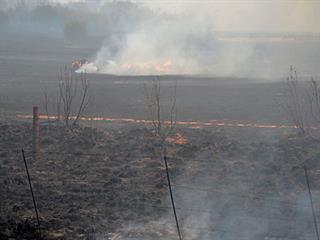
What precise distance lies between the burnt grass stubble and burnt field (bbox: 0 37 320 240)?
0.02 m

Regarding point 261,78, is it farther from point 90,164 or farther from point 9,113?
point 90,164

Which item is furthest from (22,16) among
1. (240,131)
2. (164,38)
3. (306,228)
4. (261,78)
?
(306,228)

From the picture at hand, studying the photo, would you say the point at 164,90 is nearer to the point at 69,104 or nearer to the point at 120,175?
the point at 69,104

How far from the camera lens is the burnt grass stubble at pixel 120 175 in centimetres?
868

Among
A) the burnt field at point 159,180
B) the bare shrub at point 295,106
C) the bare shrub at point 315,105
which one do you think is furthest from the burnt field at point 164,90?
the bare shrub at point 315,105

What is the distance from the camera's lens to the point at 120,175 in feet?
37.3

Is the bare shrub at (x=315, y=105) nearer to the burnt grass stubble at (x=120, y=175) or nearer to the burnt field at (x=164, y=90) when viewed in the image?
the burnt field at (x=164, y=90)

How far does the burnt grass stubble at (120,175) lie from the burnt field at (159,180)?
2 cm

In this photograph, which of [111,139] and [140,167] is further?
[111,139]

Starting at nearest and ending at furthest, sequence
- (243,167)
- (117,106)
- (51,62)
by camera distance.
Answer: (243,167), (117,106), (51,62)

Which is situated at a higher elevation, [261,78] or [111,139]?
[111,139]

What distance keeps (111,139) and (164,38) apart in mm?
37364

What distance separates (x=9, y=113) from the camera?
2006 centimetres

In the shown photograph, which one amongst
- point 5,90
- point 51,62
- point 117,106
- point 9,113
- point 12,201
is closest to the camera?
point 12,201
